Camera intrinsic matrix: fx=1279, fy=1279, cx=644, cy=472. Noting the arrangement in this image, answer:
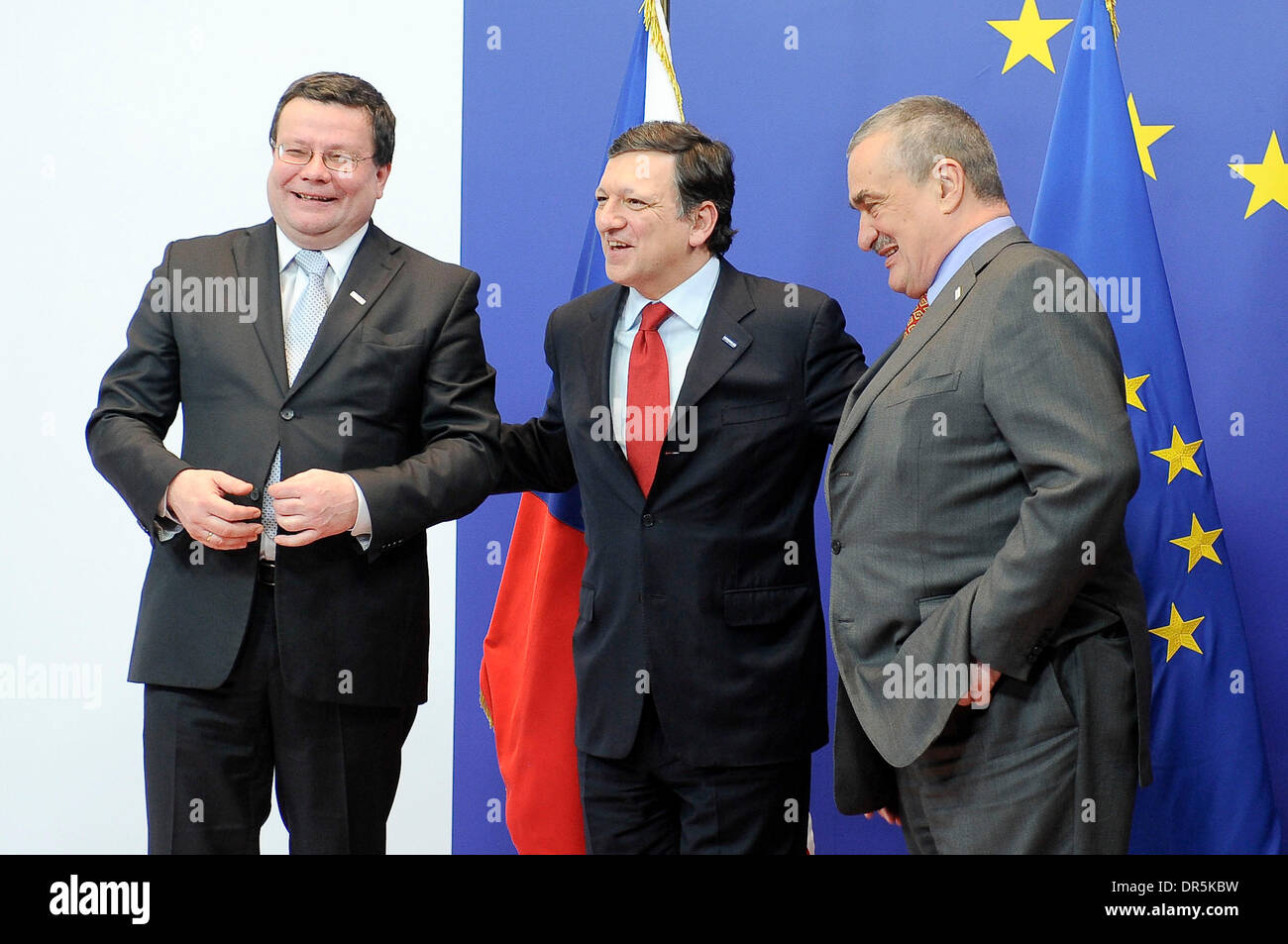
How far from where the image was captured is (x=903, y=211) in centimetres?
227

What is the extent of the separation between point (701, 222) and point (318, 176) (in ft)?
2.51

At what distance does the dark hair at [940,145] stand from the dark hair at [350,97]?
3.22ft

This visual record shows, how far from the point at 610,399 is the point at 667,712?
63cm

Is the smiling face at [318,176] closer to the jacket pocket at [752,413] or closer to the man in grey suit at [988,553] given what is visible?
the jacket pocket at [752,413]

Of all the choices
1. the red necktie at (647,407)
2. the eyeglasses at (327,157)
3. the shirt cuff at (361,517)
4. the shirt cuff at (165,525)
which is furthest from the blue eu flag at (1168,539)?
the shirt cuff at (165,525)

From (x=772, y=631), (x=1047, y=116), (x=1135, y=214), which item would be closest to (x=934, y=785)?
(x=772, y=631)

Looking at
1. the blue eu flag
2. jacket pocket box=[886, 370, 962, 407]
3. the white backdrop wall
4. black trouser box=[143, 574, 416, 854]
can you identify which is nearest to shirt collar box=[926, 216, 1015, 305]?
jacket pocket box=[886, 370, 962, 407]

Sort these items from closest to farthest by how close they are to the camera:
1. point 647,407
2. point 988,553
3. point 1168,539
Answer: point 988,553, point 647,407, point 1168,539

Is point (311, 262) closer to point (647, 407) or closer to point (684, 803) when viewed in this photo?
point (647, 407)

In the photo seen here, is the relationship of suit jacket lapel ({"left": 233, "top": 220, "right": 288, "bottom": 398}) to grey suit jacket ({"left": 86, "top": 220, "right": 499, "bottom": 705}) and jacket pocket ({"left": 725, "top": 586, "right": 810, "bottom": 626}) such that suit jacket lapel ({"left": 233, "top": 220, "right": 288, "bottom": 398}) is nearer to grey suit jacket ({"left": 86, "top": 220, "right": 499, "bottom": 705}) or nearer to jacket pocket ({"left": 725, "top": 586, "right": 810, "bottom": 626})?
grey suit jacket ({"left": 86, "top": 220, "right": 499, "bottom": 705})

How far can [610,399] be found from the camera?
2557 millimetres

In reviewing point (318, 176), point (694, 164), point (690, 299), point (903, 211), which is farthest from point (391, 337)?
point (903, 211)

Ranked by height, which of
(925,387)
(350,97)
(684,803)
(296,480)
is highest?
(350,97)

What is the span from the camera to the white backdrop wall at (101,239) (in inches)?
148
